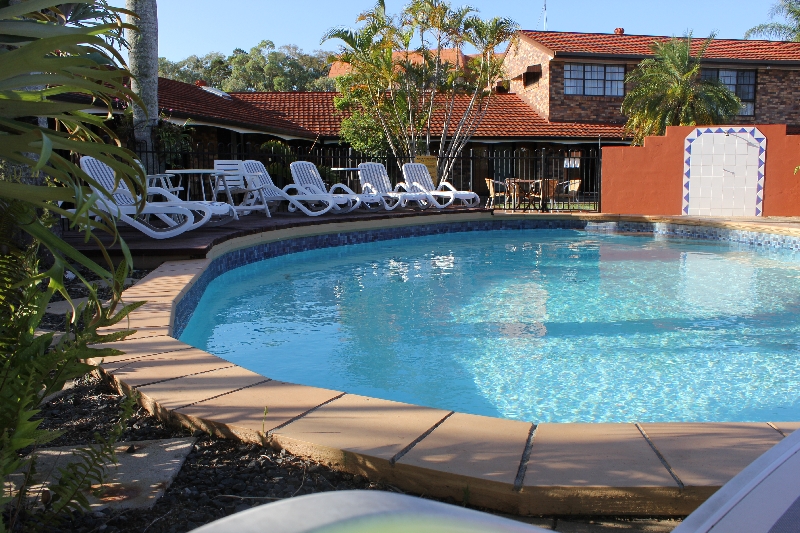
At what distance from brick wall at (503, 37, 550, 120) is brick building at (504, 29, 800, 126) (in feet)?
0.12

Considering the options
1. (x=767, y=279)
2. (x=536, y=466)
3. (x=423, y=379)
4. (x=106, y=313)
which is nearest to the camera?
(x=106, y=313)

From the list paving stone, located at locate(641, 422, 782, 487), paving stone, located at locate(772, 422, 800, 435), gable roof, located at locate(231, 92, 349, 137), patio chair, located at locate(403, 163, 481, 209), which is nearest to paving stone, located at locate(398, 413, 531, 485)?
paving stone, located at locate(641, 422, 782, 487)

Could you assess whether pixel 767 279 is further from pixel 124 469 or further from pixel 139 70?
pixel 139 70

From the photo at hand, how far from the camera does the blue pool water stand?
3820 mm

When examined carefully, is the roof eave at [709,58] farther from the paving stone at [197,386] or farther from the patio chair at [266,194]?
the paving stone at [197,386]

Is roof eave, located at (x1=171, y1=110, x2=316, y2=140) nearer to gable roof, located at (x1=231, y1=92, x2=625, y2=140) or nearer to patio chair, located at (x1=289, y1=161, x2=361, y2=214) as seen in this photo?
gable roof, located at (x1=231, y1=92, x2=625, y2=140)

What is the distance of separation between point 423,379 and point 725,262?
21.3 feet

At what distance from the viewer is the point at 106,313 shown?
1.67 meters

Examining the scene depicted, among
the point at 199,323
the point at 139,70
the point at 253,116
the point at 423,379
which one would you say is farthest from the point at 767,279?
the point at 253,116

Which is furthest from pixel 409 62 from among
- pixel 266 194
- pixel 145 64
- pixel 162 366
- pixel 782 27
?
pixel 782 27

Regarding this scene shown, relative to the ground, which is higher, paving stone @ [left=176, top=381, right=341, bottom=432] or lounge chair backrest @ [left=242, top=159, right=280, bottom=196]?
lounge chair backrest @ [left=242, top=159, right=280, bottom=196]

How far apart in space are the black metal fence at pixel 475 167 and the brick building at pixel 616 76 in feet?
5.31

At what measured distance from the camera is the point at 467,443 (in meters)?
2.17

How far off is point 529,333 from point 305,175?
7733 mm
